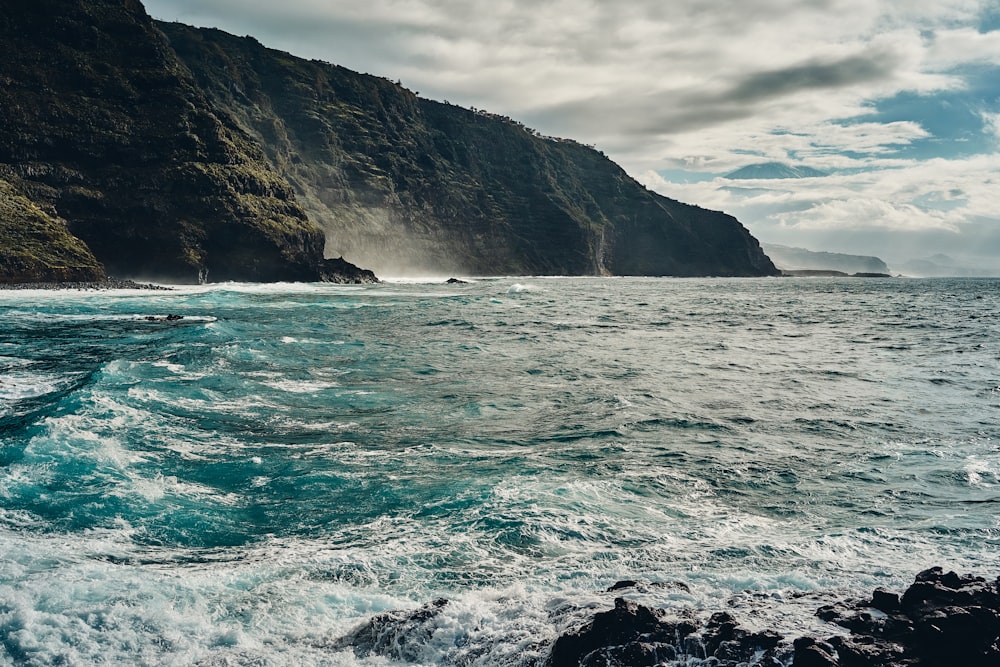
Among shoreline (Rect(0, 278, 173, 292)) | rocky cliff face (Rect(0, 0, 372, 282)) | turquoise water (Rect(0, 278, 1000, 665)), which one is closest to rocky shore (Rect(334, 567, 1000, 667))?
Answer: turquoise water (Rect(0, 278, 1000, 665))

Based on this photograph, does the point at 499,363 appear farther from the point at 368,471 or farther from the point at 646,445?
the point at 368,471

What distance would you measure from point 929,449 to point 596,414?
30.3ft

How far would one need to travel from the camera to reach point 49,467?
13.9 meters

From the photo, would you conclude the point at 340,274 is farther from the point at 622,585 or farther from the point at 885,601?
the point at 885,601

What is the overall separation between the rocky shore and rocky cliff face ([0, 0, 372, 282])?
311 ft

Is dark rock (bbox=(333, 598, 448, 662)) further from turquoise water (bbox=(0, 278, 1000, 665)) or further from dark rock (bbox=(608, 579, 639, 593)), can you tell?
dark rock (bbox=(608, 579, 639, 593))

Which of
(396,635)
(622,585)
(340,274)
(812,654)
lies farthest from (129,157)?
(812,654)

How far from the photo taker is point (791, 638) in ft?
24.6

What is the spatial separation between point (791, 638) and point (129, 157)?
110574 mm

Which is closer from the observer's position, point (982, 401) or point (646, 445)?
point (646, 445)

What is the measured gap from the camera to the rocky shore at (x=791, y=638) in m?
7.03

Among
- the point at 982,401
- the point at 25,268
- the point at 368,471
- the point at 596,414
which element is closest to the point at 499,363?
the point at 596,414

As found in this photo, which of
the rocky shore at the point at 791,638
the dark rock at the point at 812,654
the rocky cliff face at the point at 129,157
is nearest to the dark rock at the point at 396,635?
the rocky shore at the point at 791,638

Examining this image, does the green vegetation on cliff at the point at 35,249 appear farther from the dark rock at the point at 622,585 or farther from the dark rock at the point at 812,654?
the dark rock at the point at 812,654
